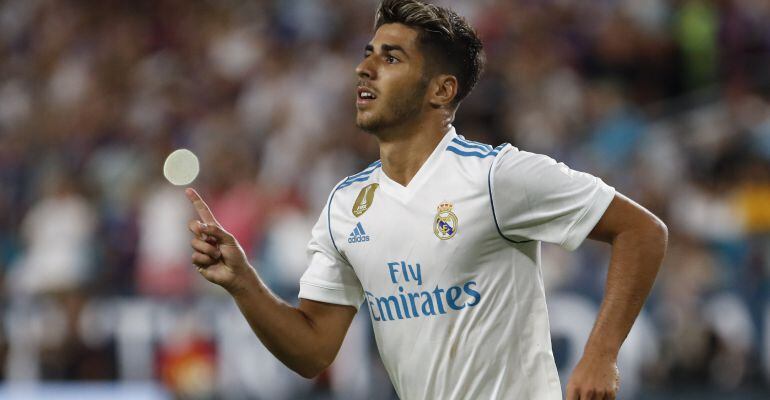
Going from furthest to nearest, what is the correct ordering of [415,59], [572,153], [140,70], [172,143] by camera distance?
[140,70], [172,143], [572,153], [415,59]

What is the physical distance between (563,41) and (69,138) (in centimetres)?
502

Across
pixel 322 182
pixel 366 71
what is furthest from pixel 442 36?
pixel 322 182

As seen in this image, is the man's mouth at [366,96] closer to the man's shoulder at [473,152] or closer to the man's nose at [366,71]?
the man's nose at [366,71]

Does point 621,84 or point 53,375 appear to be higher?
point 621,84

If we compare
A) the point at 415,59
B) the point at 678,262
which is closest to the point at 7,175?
the point at 678,262

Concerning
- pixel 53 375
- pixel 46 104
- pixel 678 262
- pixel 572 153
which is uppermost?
pixel 46 104

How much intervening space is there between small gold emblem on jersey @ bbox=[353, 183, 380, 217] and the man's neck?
0.08 meters

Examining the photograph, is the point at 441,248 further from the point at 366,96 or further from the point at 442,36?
the point at 442,36

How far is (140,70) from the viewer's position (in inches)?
514

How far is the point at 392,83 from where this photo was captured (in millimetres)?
4230

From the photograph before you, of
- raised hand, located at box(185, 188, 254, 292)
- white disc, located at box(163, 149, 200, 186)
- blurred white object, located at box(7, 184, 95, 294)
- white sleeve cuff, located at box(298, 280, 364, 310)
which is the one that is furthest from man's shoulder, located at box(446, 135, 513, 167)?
blurred white object, located at box(7, 184, 95, 294)

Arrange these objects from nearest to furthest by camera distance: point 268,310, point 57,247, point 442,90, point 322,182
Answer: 1. point 268,310
2. point 442,90
3. point 322,182
4. point 57,247

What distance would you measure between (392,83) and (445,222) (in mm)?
550

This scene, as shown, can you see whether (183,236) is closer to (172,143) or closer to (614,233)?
(172,143)
